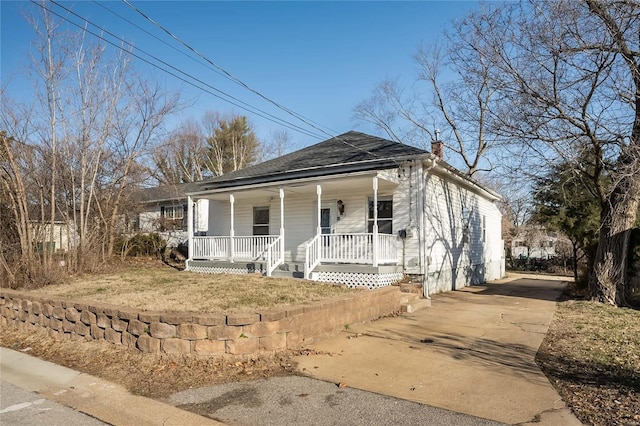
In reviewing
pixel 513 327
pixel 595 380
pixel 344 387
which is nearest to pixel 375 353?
pixel 344 387

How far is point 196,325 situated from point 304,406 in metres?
1.99

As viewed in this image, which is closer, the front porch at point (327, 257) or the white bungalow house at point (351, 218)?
the front porch at point (327, 257)

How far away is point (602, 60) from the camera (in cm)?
1005

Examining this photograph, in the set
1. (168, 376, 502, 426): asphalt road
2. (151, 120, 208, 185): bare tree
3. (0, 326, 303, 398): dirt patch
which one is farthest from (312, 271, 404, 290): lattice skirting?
(151, 120, 208, 185): bare tree

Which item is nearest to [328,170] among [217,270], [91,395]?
[217,270]

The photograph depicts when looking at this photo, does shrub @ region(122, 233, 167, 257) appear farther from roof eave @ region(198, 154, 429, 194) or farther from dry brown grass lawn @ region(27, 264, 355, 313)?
dry brown grass lawn @ region(27, 264, 355, 313)

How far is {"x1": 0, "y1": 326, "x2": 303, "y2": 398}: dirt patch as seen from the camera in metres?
5.01

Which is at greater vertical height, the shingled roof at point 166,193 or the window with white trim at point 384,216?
the shingled roof at point 166,193

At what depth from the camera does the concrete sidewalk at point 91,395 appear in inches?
161

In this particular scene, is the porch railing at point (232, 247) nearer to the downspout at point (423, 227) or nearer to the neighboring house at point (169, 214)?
the downspout at point (423, 227)

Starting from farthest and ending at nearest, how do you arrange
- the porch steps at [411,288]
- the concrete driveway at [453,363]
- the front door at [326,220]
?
the front door at [326,220] → the porch steps at [411,288] → the concrete driveway at [453,363]

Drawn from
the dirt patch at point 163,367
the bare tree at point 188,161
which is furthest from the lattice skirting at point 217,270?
the bare tree at point 188,161

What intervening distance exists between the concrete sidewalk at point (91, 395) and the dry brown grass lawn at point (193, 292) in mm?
1396

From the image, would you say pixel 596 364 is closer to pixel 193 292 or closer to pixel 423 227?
pixel 193 292
